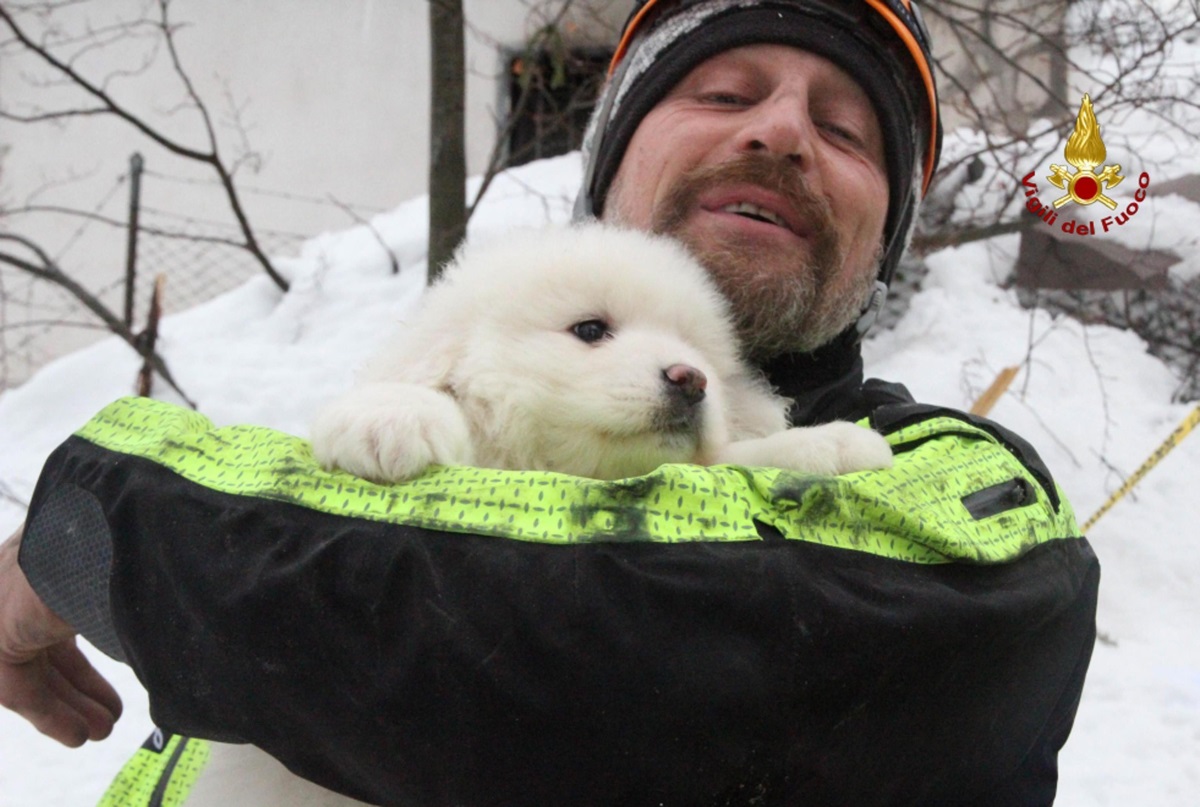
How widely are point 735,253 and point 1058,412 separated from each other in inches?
208

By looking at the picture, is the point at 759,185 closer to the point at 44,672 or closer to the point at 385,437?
the point at 385,437

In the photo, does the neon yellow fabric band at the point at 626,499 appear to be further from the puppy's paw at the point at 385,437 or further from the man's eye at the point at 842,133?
the man's eye at the point at 842,133

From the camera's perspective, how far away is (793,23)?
2.26 m

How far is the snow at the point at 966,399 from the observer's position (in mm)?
4008

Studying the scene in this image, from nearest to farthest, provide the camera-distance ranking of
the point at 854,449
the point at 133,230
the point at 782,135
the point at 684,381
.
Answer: the point at 854,449
the point at 684,381
the point at 782,135
the point at 133,230

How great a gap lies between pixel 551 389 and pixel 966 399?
516 cm

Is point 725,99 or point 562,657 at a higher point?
point 725,99

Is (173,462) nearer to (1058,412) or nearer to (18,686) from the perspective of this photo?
(18,686)

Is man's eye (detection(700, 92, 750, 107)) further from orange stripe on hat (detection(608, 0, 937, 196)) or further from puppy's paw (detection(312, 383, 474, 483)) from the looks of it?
puppy's paw (detection(312, 383, 474, 483))

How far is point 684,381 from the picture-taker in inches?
65.7

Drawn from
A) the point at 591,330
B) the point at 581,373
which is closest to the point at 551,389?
the point at 581,373

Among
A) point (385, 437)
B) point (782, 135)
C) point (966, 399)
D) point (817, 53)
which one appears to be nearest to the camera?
point (385, 437)

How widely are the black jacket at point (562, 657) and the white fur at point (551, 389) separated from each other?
0.20 metres

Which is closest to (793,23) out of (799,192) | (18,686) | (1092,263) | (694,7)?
(694,7)
